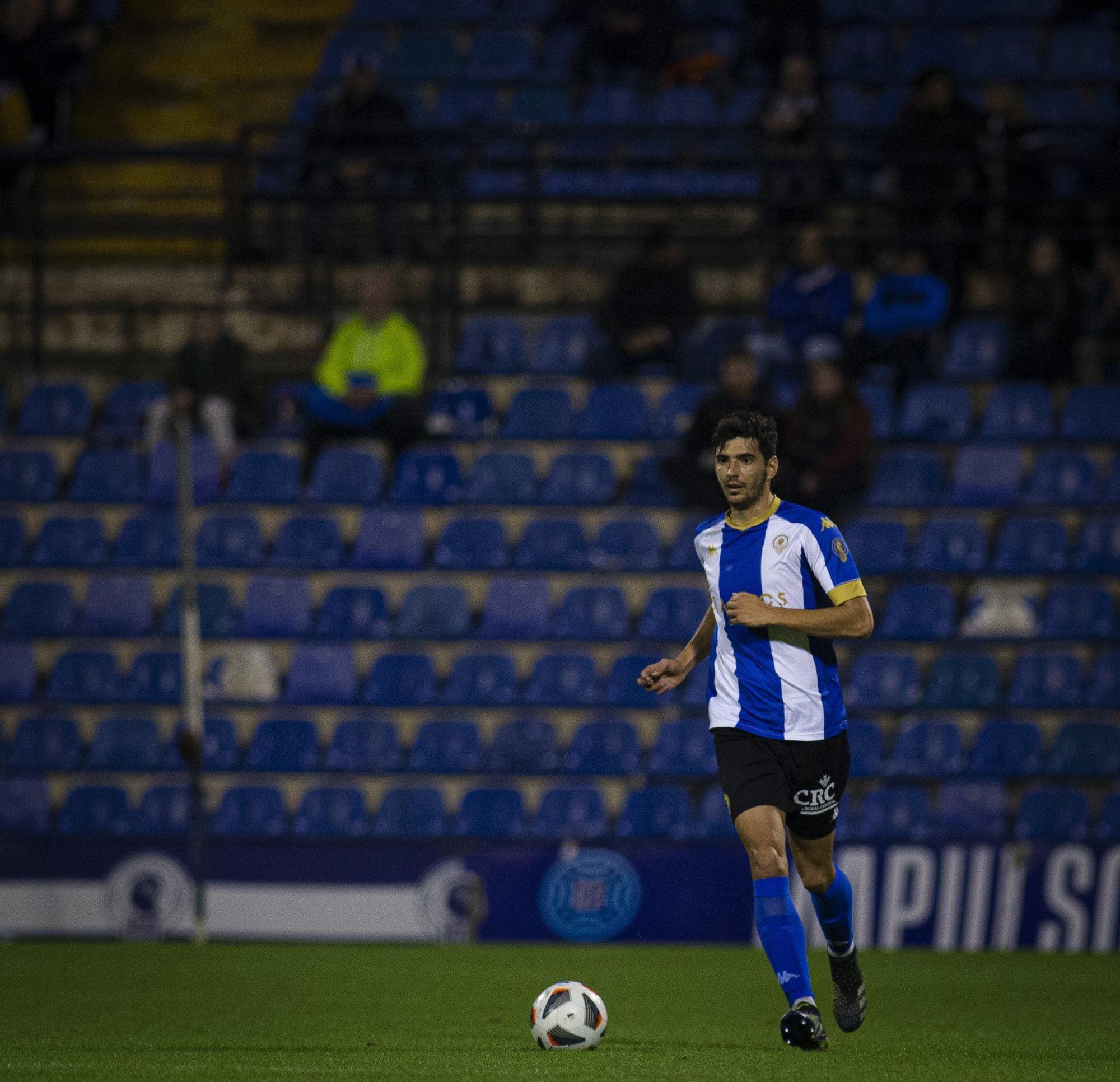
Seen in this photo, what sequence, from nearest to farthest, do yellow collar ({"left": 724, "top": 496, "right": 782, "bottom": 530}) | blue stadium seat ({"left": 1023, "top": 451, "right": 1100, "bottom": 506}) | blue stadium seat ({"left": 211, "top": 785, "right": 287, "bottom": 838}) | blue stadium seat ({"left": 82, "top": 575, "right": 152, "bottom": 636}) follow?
yellow collar ({"left": 724, "top": 496, "right": 782, "bottom": 530}), blue stadium seat ({"left": 211, "top": 785, "right": 287, "bottom": 838}), blue stadium seat ({"left": 82, "top": 575, "right": 152, "bottom": 636}), blue stadium seat ({"left": 1023, "top": 451, "right": 1100, "bottom": 506})

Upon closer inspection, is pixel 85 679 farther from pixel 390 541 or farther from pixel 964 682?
pixel 964 682

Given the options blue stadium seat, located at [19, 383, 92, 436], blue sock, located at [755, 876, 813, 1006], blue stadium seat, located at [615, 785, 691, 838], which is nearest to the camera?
blue sock, located at [755, 876, 813, 1006]

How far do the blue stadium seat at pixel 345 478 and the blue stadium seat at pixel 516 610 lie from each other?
4.28ft

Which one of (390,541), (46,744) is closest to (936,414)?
(390,541)

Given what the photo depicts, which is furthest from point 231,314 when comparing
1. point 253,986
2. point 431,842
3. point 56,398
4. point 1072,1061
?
point 1072,1061

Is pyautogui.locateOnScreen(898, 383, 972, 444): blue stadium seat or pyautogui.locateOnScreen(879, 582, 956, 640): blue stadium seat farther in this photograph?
pyautogui.locateOnScreen(898, 383, 972, 444): blue stadium seat

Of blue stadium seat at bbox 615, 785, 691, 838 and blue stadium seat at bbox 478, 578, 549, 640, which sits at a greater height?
blue stadium seat at bbox 478, 578, 549, 640

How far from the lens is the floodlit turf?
5.16 m

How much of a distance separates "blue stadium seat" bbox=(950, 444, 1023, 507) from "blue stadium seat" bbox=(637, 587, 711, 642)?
2.07m

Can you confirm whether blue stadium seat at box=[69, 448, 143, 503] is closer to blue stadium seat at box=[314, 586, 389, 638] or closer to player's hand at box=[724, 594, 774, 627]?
blue stadium seat at box=[314, 586, 389, 638]

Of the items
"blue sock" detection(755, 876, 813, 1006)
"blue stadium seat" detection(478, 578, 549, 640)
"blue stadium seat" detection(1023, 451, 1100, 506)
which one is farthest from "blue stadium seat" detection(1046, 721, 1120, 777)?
"blue sock" detection(755, 876, 813, 1006)

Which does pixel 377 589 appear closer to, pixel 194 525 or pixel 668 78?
pixel 194 525

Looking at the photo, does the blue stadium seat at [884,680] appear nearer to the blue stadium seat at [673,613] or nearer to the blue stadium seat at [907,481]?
the blue stadium seat at [673,613]

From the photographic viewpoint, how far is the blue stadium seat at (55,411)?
12805 mm
